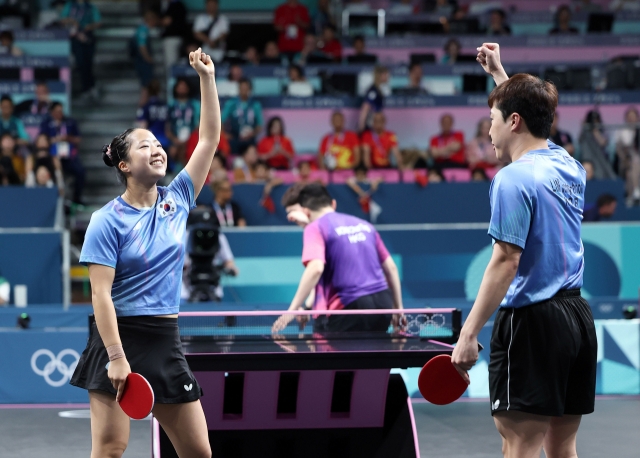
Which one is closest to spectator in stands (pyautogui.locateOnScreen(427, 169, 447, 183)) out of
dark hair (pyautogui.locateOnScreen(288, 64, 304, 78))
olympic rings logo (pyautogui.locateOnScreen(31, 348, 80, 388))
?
dark hair (pyautogui.locateOnScreen(288, 64, 304, 78))

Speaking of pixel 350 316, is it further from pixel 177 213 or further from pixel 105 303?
pixel 105 303

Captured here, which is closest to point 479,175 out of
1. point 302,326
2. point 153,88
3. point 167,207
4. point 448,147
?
point 448,147

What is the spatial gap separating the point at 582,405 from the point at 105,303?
1776 millimetres

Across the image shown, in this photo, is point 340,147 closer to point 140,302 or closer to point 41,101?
point 41,101

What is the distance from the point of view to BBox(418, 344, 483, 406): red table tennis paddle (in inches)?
139

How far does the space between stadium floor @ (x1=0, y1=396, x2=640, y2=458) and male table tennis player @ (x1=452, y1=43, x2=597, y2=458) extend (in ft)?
9.38

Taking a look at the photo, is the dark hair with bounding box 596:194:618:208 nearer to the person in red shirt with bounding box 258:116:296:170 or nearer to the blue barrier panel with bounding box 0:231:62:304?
the person in red shirt with bounding box 258:116:296:170

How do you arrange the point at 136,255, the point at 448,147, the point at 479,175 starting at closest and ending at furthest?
1. the point at 136,255
2. the point at 479,175
3. the point at 448,147

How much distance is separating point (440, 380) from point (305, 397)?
1.58 m

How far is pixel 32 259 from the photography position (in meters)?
9.66

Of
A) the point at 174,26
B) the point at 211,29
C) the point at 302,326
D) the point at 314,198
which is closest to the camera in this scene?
the point at 302,326

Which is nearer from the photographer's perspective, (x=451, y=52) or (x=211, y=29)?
(x=451, y=52)

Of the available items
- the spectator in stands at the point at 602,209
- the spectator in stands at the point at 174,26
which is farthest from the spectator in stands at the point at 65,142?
the spectator in stands at the point at 602,209

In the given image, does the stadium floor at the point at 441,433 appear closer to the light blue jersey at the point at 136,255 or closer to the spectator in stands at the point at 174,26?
the light blue jersey at the point at 136,255
